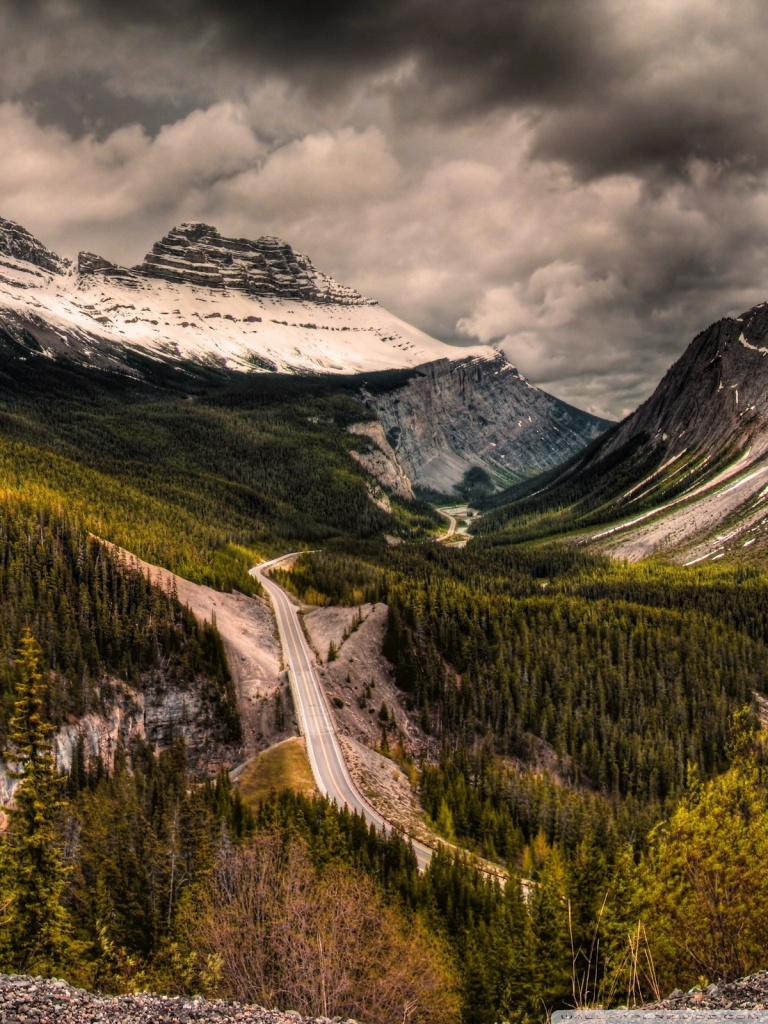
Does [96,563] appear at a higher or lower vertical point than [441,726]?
higher

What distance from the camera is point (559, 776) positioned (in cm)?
11169

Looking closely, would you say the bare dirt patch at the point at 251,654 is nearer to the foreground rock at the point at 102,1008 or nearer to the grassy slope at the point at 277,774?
the grassy slope at the point at 277,774

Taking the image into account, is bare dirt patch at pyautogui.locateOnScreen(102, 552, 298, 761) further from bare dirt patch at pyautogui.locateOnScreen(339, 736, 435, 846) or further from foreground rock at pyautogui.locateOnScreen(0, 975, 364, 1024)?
foreground rock at pyautogui.locateOnScreen(0, 975, 364, 1024)

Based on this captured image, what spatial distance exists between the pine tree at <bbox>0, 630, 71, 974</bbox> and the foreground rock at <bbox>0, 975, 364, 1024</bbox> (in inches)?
593

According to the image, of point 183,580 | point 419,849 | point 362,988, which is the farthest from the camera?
point 183,580

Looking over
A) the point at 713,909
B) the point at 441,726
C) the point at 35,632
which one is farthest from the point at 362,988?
the point at 441,726

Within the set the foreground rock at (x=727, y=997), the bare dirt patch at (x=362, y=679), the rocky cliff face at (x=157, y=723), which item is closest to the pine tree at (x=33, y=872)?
the foreground rock at (x=727, y=997)

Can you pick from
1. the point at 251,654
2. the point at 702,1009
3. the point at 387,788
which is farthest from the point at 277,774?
the point at 702,1009

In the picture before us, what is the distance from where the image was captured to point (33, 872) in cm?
3416

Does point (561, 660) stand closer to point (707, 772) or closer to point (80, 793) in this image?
point (707, 772)

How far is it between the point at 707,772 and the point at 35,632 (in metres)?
112

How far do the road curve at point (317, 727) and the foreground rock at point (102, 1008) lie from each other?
48219mm

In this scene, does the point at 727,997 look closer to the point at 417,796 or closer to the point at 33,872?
the point at 33,872

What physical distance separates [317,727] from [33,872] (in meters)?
62.7
